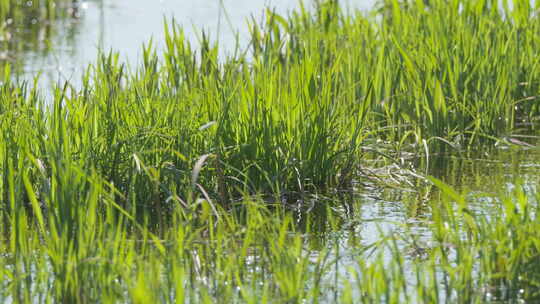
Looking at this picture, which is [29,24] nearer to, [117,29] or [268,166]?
[117,29]

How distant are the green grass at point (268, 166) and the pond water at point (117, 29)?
3.93 ft

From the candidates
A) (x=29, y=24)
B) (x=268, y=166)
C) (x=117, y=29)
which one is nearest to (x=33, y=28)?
(x=29, y=24)

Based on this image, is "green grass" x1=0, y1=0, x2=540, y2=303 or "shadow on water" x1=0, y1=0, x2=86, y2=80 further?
"shadow on water" x1=0, y1=0, x2=86, y2=80

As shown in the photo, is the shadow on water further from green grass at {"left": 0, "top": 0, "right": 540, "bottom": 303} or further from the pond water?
green grass at {"left": 0, "top": 0, "right": 540, "bottom": 303}

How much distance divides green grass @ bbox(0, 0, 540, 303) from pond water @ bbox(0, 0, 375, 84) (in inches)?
47.1

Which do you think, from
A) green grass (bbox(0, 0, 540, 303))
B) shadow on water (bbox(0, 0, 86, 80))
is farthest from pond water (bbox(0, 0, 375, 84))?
green grass (bbox(0, 0, 540, 303))

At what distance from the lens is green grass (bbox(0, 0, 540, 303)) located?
2.73 meters

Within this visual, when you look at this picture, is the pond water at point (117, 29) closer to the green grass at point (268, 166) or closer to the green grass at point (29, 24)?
the green grass at point (29, 24)

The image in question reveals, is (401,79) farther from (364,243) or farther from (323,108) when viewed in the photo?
(364,243)

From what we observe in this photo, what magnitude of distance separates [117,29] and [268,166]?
12.5 feet

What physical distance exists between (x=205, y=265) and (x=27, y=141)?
3.61 feet

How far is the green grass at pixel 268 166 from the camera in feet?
8.96

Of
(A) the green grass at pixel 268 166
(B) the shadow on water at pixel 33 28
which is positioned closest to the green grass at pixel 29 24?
(B) the shadow on water at pixel 33 28

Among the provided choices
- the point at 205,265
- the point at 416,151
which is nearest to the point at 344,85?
the point at 416,151
